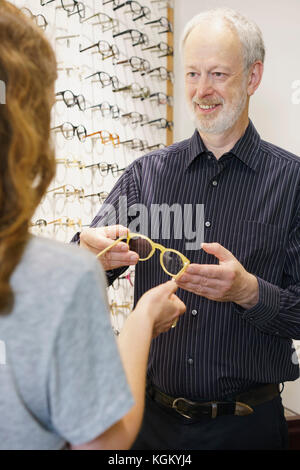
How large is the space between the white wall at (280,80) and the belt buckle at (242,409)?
1.17 meters

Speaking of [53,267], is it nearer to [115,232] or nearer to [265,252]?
[115,232]

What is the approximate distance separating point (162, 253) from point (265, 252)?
1.15 ft

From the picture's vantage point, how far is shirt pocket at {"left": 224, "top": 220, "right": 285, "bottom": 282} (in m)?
1.59

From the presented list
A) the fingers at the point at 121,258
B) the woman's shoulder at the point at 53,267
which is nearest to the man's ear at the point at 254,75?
the fingers at the point at 121,258

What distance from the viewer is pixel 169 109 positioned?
10.6 feet

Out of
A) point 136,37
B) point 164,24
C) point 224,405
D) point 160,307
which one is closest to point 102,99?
point 136,37

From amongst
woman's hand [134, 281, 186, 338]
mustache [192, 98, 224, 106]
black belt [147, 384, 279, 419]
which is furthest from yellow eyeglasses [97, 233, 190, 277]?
mustache [192, 98, 224, 106]

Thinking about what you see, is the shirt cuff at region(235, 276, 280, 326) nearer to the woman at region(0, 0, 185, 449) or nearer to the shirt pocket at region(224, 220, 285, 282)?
the shirt pocket at region(224, 220, 285, 282)

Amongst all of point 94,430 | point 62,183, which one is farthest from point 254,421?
point 62,183

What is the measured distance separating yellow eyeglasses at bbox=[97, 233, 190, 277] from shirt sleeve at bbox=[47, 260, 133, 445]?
24.6 inches

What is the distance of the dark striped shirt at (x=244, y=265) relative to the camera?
59.8 inches

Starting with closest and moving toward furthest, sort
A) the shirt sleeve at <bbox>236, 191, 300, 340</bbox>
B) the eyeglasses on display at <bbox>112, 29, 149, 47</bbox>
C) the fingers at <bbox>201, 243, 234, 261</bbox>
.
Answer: the fingers at <bbox>201, 243, 234, 261</bbox> < the shirt sleeve at <bbox>236, 191, 300, 340</bbox> < the eyeglasses on display at <bbox>112, 29, 149, 47</bbox>

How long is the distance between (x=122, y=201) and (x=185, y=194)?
9.4 inches

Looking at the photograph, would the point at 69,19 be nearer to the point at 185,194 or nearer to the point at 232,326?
the point at 185,194
